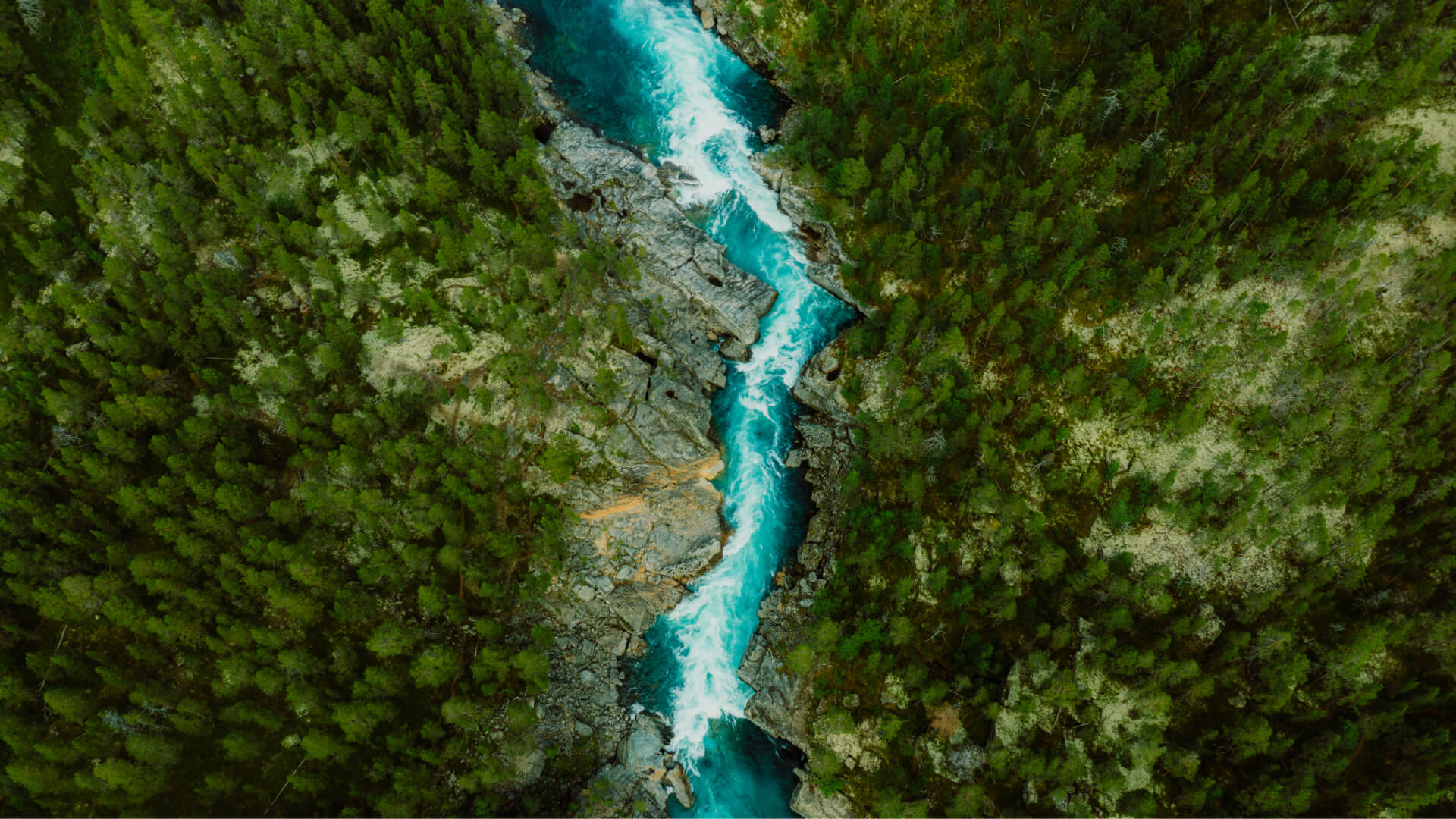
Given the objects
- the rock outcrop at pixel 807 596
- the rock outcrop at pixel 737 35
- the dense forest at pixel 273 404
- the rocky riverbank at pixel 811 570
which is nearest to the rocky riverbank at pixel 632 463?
the dense forest at pixel 273 404

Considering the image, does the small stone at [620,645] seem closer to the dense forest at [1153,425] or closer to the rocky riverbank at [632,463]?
the rocky riverbank at [632,463]

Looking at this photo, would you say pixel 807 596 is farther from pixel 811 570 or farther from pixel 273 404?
pixel 273 404

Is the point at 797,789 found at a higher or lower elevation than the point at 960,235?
lower

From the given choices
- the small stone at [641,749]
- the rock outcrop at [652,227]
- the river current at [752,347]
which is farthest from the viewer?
the rock outcrop at [652,227]

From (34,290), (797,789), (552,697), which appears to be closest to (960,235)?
(797,789)

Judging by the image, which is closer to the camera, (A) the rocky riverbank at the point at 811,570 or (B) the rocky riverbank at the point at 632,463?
(A) the rocky riverbank at the point at 811,570

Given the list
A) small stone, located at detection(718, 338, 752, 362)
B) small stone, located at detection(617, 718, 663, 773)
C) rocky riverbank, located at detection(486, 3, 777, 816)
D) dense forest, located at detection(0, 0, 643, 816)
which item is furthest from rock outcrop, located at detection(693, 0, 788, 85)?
small stone, located at detection(617, 718, 663, 773)

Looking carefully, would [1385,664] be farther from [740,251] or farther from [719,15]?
[719,15]
